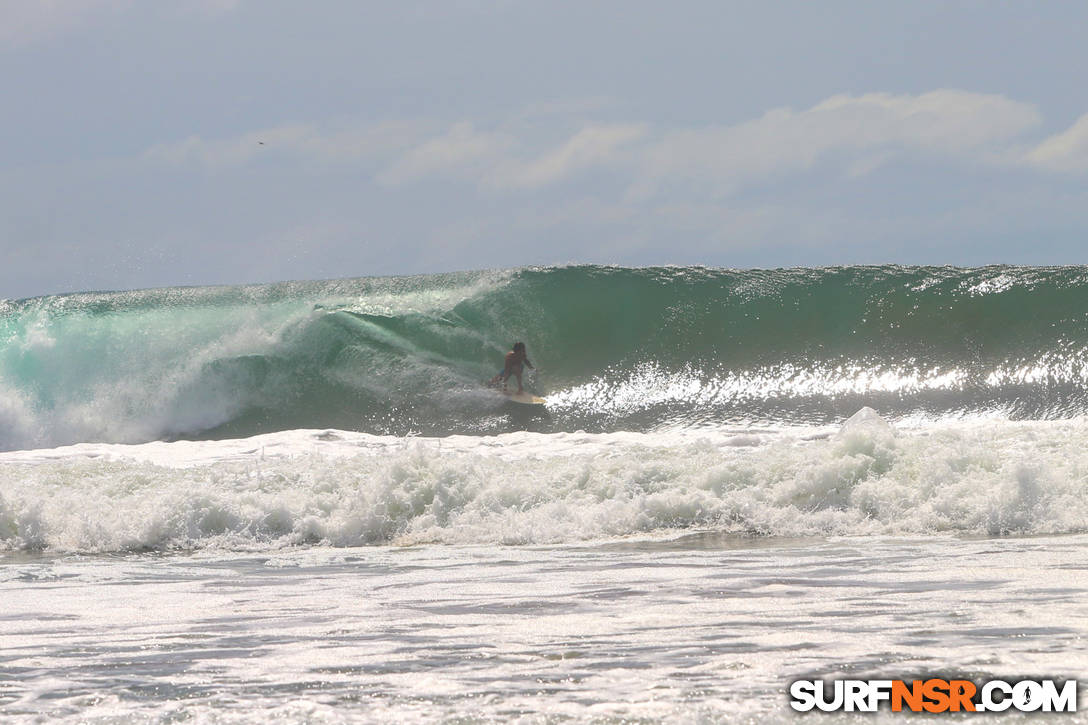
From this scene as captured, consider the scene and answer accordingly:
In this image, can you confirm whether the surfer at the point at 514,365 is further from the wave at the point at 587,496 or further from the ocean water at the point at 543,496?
the wave at the point at 587,496

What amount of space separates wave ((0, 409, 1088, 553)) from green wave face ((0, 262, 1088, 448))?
4621mm

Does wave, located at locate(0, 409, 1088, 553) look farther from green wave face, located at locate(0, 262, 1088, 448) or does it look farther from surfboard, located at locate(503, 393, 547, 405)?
surfboard, located at locate(503, 393, 547, 405)

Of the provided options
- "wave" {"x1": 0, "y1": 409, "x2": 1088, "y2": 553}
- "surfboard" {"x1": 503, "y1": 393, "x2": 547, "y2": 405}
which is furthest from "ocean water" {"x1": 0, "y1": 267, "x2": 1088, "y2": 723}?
"surfboard" {"x1": 503, "y1": 393, "x2": 547, "y2": 405}

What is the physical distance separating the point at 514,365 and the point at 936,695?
1204cm

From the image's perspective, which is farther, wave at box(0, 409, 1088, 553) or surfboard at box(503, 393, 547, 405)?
surfboard at box(503, 393, 547, 405)

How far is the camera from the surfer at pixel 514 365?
1476 cm

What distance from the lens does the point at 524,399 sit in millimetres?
14352

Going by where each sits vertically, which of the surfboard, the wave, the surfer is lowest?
the wave

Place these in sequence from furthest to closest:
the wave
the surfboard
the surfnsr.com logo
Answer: the surfboard < the wave < the surfnsr.com logo

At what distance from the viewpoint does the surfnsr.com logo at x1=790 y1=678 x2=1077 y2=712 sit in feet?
9.48

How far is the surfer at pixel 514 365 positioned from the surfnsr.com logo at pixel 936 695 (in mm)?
11548

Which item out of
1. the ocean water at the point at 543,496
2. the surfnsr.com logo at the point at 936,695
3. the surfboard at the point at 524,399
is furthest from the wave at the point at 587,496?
the surfboard at the point at 524,399

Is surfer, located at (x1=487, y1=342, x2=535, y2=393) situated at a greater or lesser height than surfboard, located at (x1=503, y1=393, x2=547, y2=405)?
greater

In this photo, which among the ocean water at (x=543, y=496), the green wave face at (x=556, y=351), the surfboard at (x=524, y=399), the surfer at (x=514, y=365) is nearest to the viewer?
the ocean water at (x=543, y=496)
